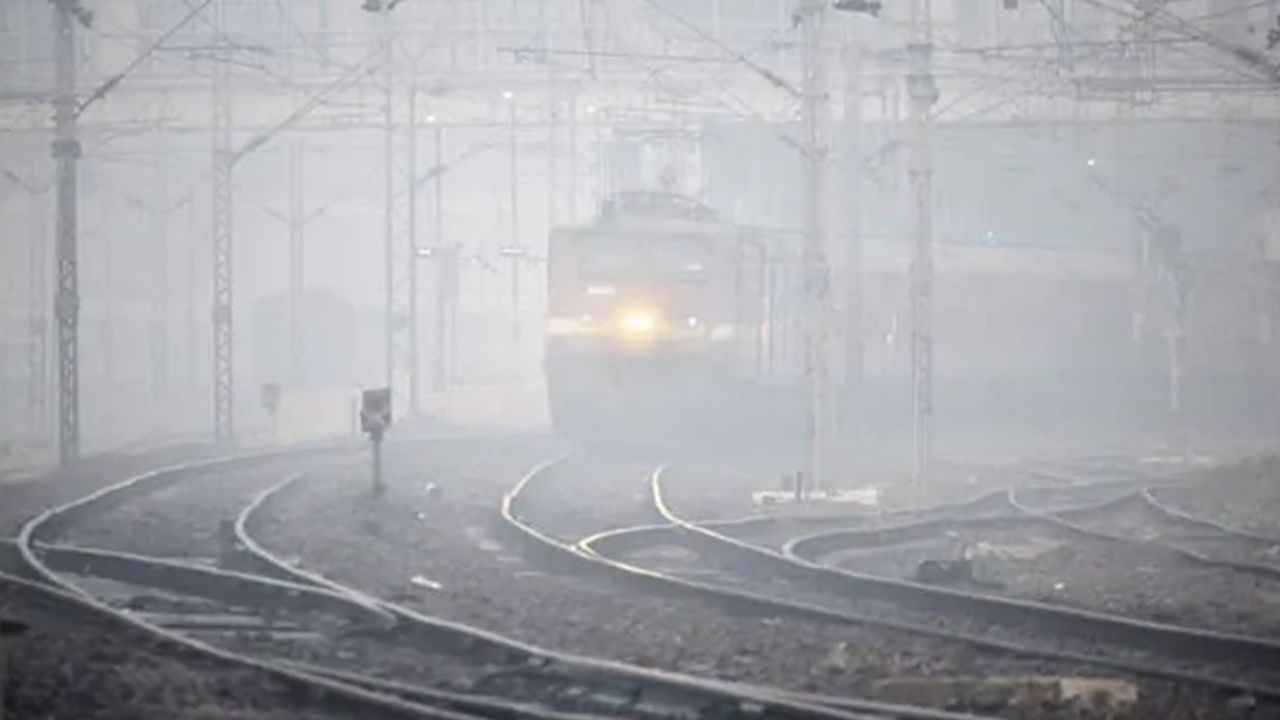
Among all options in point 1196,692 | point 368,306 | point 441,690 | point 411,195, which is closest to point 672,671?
point 441,690

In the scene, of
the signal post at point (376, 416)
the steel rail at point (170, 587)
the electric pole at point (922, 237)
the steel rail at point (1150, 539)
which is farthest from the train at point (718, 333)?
the steel rail at point (170, 587)

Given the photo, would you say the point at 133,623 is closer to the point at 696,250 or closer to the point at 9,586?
the point at 9,586

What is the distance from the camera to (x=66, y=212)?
2600cm

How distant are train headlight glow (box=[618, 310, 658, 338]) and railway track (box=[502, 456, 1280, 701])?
7.43 m

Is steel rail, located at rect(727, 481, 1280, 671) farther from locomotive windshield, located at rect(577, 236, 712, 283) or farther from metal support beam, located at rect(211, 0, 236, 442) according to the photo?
metal support beam, located at rect(211, 0, 236, 442)

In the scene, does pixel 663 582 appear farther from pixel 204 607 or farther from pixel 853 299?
pixel 853 299

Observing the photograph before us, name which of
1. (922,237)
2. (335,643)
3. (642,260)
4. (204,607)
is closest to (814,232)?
(922,237)

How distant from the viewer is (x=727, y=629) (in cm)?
1238

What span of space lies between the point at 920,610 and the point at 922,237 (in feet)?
30.3

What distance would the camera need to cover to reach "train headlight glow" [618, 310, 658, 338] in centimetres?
2583

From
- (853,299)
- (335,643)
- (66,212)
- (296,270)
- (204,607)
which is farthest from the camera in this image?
(296,270)

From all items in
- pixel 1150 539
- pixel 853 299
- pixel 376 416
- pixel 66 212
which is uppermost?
pixel 66 212

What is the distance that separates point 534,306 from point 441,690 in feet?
153

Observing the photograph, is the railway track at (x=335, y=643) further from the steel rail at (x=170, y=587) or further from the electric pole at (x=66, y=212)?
the electric pole at (x=66, y=212)
